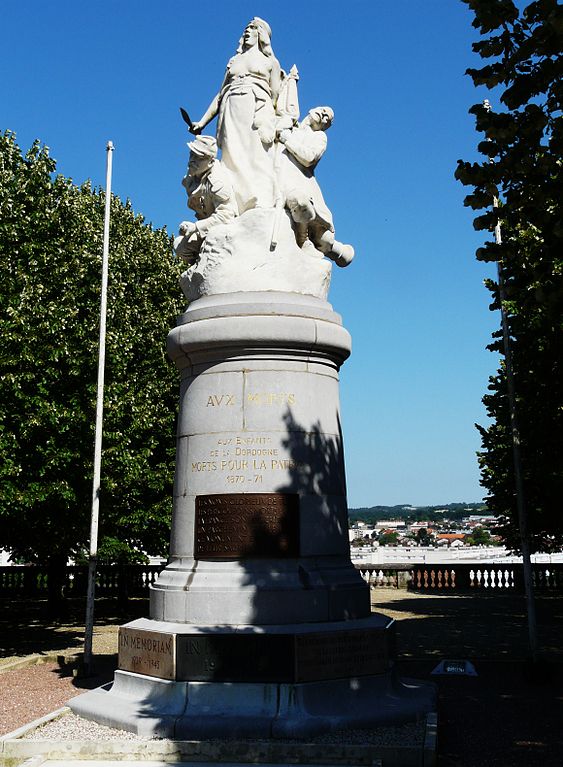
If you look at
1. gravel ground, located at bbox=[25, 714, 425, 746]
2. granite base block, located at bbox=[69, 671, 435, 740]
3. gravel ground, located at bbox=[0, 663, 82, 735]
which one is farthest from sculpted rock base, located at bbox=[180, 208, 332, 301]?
gravel ground, located at bbox=[0, 663, 82, 735]

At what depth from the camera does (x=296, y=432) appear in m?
9.95

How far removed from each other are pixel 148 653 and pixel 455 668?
6.52 m

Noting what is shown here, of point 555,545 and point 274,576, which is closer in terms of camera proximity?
point 274,576

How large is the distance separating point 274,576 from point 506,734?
3.22m

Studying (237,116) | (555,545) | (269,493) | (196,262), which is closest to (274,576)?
(269,493)

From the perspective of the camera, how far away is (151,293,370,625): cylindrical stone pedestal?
9320 mm

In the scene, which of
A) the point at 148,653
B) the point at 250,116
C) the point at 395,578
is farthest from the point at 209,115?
the point at 395,578

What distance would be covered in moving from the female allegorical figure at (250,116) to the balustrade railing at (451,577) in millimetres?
24450

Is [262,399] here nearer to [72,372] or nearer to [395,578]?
[72,372]

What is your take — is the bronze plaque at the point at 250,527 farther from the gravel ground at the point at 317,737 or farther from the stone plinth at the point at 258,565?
the gravel ground at the point at 317,737

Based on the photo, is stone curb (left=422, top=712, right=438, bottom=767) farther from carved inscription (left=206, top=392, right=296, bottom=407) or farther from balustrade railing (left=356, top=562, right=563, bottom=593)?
balustrade railing (left=356, top=562, right=563, bottom=593)

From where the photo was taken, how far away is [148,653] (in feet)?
29.8

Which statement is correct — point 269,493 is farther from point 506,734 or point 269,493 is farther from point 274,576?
point 506,734

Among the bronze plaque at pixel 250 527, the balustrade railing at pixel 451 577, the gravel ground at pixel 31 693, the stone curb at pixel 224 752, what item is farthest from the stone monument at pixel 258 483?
the balustrade railing at pixel 451 577
